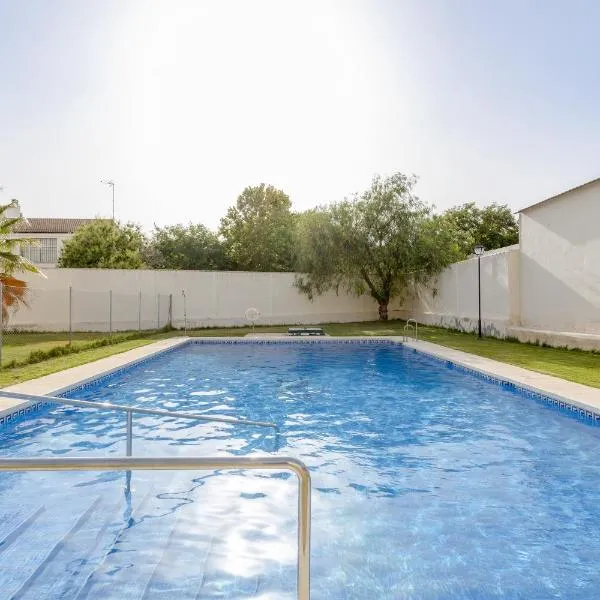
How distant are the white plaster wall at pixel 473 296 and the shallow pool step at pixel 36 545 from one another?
1516 centimetres

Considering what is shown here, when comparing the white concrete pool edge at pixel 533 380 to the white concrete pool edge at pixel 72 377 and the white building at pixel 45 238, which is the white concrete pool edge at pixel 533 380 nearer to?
the white concrete pool edge at pixel 72 377

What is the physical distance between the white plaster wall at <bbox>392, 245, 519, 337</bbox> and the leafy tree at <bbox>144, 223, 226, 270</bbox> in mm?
16378

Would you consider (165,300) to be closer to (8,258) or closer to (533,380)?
(8,258)

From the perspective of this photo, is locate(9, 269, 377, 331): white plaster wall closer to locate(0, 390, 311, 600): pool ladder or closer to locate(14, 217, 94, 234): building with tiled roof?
locate(0, 390, 311, 600): pool ladder

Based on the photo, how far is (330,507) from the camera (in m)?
4.65

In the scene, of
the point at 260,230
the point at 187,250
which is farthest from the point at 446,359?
the point at 260,230

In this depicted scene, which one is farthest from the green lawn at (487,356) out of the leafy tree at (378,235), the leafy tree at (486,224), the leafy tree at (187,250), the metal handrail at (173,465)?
the leafy tree at (486,224)

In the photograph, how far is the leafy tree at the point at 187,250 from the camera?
1446 inches

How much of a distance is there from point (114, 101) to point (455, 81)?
8736mm

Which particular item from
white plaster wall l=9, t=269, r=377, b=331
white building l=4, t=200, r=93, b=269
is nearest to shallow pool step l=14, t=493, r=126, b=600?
white plaster wall l=9, t=269, r=377, b=331

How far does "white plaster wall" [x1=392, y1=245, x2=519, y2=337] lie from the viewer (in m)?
17.0

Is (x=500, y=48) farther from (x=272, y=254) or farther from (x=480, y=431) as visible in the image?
(x=272, y=254)

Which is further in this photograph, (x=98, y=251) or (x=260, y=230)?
(x=260, y=230)

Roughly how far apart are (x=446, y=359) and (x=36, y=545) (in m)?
10.4
